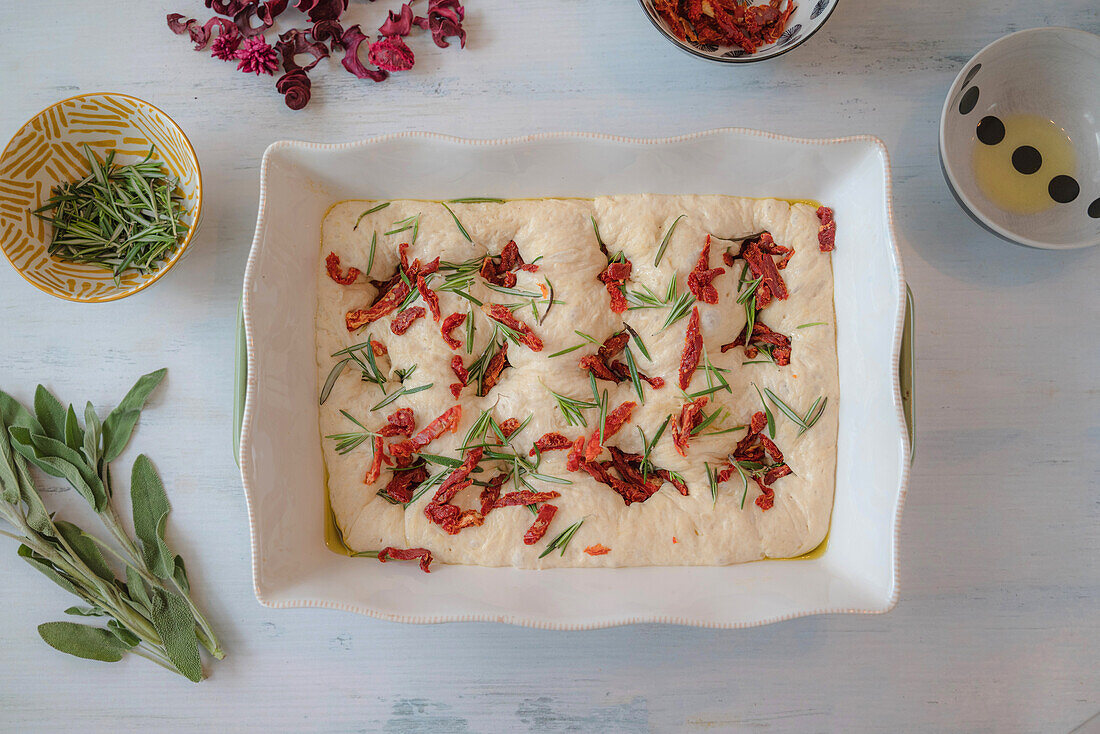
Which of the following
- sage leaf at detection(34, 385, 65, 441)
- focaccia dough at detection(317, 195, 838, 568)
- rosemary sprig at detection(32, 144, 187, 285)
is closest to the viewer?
focaccia dough at detection(317, 195, 838, 568)

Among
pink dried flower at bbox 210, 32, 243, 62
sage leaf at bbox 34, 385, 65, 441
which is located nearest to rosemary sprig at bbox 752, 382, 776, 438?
pink dried flower at bbox 210, 32, 243, 62

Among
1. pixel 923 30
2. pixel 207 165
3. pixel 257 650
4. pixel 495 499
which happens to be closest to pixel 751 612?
pixel 495 499

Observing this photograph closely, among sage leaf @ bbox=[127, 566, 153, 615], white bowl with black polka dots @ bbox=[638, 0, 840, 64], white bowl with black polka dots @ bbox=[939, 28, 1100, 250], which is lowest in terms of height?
sage leaf @ bbox=[127, 566, 153, 615]

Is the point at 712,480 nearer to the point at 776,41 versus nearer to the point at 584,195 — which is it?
the point at 584,195

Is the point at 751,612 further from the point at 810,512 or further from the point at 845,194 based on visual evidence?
the point at 845,194

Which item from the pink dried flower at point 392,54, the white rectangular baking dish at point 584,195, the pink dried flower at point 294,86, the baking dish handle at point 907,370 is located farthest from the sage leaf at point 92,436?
the baking dish handle at point 907,370

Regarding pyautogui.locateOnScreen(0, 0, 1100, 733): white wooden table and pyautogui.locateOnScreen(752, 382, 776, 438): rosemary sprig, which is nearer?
pyautogui.locateOnScreen(752, 382, 776, 438): rosemary sprig

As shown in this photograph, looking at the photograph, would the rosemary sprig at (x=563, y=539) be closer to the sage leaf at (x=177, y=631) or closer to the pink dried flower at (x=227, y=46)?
the sage leaf at (x=177, y=631)

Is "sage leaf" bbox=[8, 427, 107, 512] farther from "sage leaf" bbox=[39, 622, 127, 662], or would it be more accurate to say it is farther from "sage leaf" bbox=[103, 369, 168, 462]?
"sage leaf" bbox=[39, 622, 127, 662]
